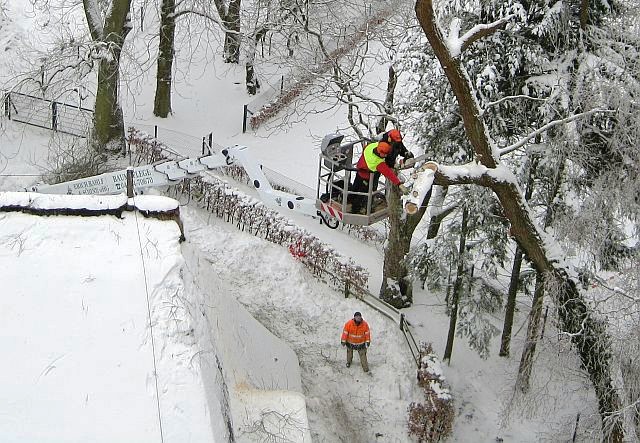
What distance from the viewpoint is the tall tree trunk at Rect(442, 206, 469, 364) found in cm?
1423

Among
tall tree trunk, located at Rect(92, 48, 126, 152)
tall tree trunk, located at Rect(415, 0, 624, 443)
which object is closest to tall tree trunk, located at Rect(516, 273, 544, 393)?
tall tree trunk, located at Rect(415, 0, 624, 443)

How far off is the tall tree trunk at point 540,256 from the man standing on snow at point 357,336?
3.73 meters

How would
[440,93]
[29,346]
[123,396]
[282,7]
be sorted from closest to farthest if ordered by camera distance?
1. [123,396]
2. [29,346]
3. [440,93]
4. [282,7]

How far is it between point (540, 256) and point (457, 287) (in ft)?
13.6

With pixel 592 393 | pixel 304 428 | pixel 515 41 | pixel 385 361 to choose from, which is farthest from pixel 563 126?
pixel 304 428

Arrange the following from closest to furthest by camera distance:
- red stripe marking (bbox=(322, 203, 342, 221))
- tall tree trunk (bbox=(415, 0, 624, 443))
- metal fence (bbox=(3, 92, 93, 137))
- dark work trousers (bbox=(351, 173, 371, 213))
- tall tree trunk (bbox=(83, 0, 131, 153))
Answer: tall tree trunk (bbox=(415, 0, 624, 443)), red stripe marking (bbox=(322, 203, 342, 221)), dark work trousers (bbox=(351, 173, 371, 213)), tall tree trunk (bbox=(83, 0, 131, 153)), metal fence (bbox=(3, 92, 93, 137))

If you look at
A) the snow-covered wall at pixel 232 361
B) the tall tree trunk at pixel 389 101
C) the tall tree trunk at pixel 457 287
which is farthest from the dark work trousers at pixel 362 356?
the tall tree trunk at pixel 389 101

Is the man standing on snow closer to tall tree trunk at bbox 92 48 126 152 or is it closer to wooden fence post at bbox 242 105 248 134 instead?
tall tree trunk at bbox 92 48 126 152

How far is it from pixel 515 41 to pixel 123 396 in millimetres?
9664

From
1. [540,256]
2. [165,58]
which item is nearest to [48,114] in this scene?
[165,58]

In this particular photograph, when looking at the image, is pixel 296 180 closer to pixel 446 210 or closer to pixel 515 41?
pixel 446 210

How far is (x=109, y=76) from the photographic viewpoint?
1873 cm

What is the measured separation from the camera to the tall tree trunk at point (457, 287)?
46.7 ft

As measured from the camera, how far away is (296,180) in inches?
839
